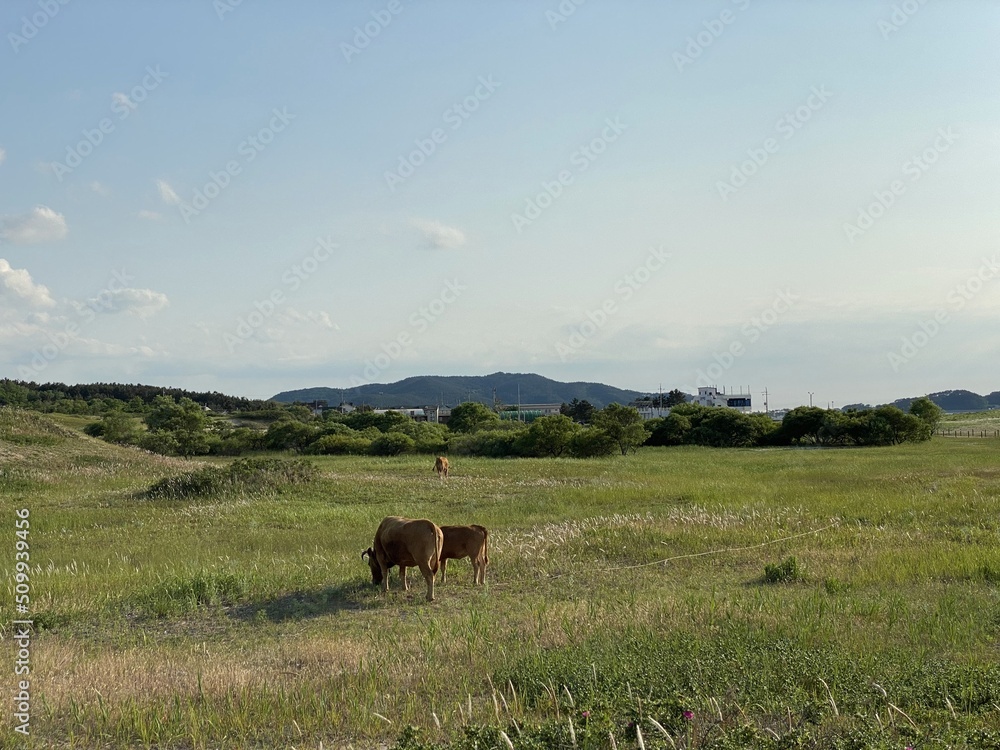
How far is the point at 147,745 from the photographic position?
5.49m

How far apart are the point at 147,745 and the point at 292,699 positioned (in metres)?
1.09

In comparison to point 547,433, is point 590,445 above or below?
below

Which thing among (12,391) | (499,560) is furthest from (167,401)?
(499,560)

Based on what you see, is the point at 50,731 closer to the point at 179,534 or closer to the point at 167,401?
the point at 179,534

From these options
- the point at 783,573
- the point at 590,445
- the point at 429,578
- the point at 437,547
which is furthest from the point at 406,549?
the point at 590,445

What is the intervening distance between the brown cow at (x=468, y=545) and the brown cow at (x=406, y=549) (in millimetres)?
253

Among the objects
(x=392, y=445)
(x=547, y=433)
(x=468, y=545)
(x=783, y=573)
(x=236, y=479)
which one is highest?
(x=547, y=433)

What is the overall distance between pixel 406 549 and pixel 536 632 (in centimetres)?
310

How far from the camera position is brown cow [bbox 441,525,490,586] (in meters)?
11.1

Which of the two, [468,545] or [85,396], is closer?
[468,545]

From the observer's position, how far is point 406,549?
Result: 10.5 metres

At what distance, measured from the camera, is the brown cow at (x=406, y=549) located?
1027 cm

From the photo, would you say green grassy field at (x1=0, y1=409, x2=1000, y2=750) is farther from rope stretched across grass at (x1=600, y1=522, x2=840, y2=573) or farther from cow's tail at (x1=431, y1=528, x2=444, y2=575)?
cow's tail at (x1=431, y1=528, x2=444, y2=575)

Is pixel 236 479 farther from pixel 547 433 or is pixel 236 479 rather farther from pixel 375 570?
pixel 547 433
